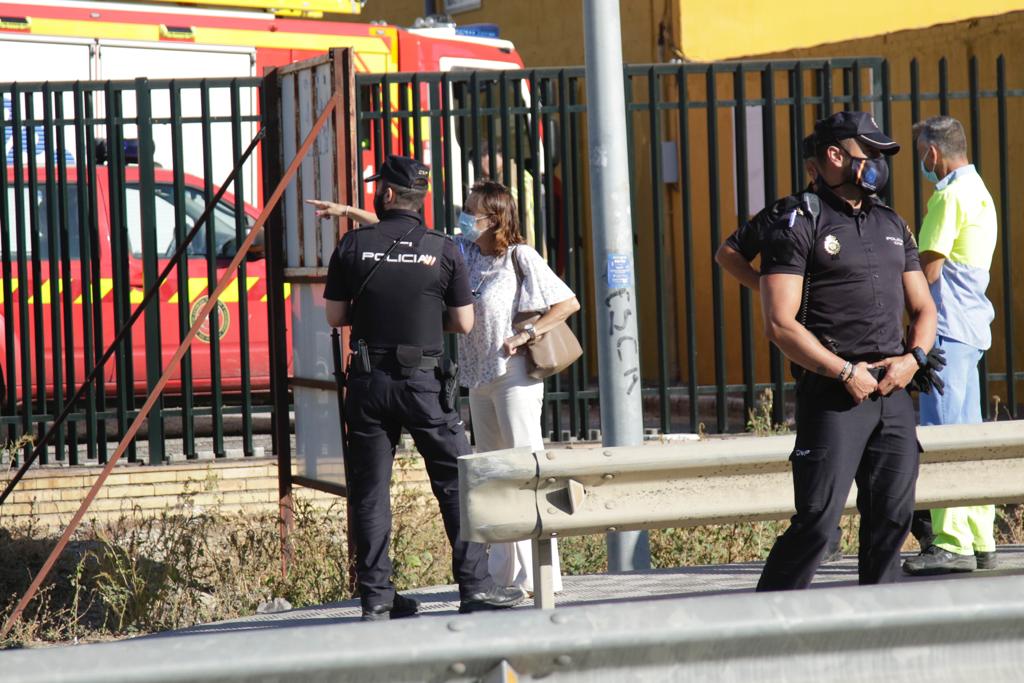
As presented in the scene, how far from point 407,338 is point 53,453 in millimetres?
4387

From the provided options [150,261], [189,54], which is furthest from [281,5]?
[150,261]

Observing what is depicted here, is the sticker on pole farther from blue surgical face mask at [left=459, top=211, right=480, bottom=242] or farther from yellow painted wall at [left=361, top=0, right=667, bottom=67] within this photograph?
yellow painted wall at [left=361, top=0, right=667, bottom=67]

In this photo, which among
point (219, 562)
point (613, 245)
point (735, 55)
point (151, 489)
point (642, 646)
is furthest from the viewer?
point (735, 55)

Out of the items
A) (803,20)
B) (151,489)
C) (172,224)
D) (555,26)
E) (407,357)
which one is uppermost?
(555,26)

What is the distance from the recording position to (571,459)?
4.79 meters

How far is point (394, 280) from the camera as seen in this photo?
548 centimetres

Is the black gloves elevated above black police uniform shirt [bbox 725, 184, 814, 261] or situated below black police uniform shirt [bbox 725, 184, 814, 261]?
below

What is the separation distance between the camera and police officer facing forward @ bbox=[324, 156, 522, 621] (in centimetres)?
549

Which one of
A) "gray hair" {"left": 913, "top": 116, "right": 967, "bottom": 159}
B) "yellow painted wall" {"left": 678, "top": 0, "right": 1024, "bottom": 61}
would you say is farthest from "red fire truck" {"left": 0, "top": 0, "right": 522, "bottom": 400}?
"gray hair" {"left": 913, "top": 116, "right": 967, "bottom": 159}

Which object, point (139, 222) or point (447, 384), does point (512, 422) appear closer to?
point (447, 384)

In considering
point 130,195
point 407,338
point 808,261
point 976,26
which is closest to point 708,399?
point 976,26

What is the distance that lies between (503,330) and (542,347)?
173 mm

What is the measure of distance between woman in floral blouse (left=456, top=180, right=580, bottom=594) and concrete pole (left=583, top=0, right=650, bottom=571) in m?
0.42

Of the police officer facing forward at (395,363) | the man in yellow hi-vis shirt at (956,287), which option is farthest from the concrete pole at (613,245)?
the man in yellow hi-vis shirt at (956,287)
